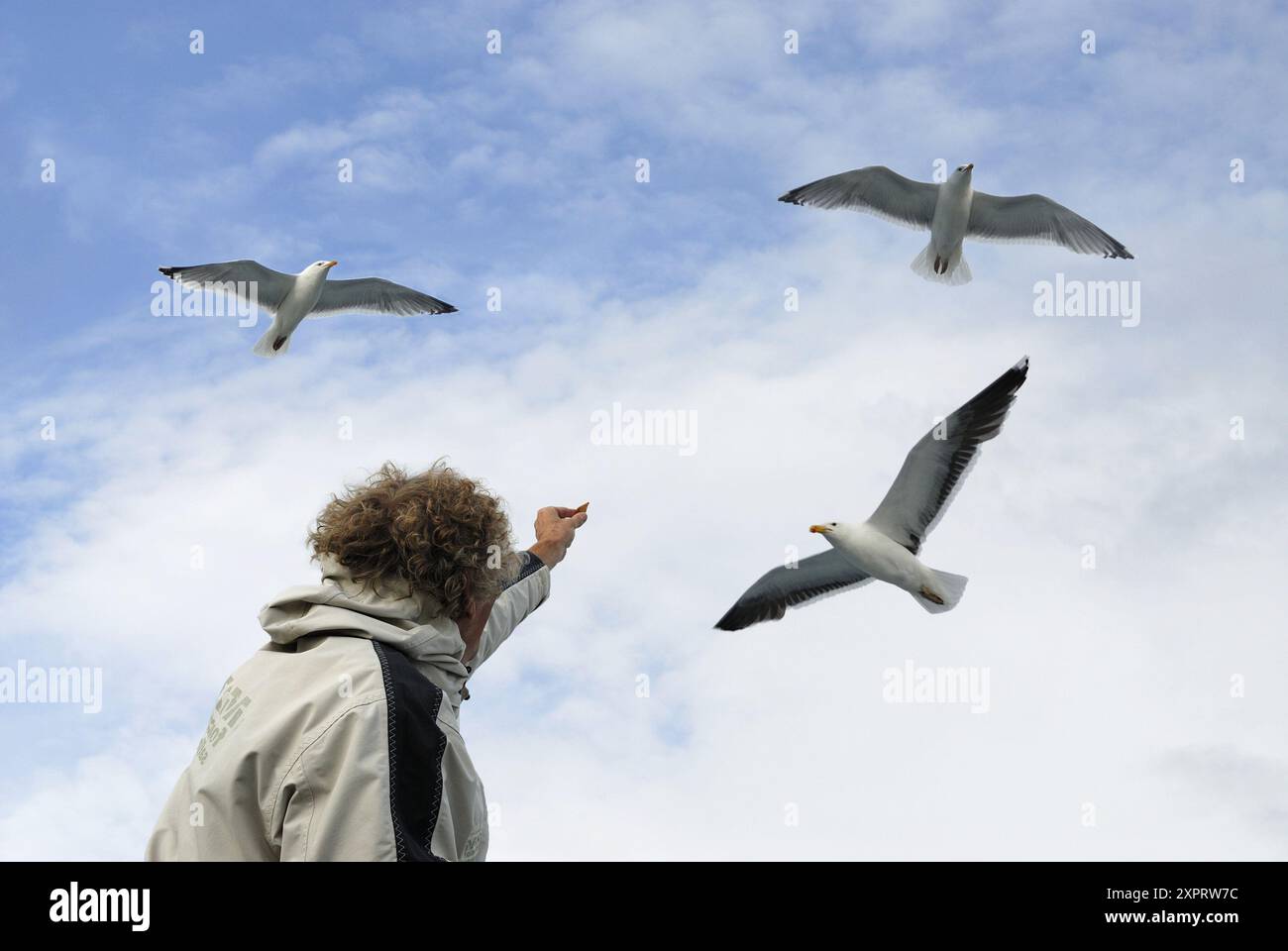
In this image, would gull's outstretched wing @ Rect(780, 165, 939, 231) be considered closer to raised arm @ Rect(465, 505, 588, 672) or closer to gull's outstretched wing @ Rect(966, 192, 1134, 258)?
gull's outstretched wing @ Rect(966, 192, 1134, 258)

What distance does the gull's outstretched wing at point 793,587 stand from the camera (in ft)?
23.0

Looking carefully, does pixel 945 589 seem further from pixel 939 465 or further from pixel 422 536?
pixel 422 536

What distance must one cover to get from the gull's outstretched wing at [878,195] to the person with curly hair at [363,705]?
6.29m

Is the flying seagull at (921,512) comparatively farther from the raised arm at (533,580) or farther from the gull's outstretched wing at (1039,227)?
the raised arm at (533,580)

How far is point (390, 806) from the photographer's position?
68.9 inches

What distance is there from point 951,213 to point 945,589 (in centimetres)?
276

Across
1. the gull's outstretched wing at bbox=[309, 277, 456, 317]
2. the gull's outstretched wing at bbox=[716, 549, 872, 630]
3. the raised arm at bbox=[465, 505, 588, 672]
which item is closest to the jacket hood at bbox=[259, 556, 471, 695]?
the raised arm at bbox=[465, 505, 588, 672]

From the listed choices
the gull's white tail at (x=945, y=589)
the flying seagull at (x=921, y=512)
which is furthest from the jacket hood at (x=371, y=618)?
the gull's white tail at (x=945, y=589)

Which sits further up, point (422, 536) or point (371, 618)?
point (422, 536)

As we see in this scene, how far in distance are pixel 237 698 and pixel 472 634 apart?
20.0 inches

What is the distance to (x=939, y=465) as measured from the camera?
6.32 m

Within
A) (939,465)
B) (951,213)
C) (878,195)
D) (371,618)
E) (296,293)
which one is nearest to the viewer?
(371,618)

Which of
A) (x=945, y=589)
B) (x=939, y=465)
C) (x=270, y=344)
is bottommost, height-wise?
(x=945, y=589)

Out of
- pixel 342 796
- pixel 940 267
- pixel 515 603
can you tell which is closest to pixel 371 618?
pixel 342 796
